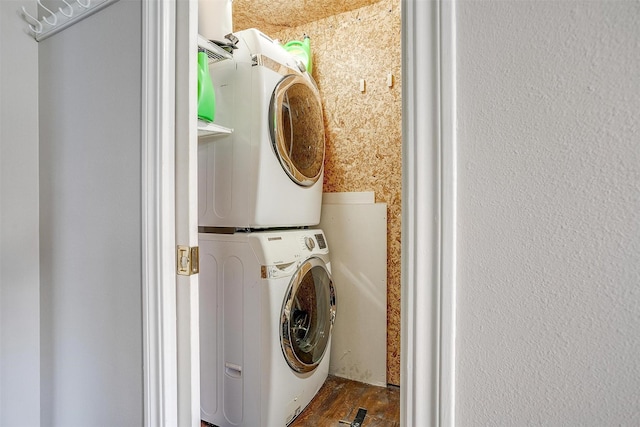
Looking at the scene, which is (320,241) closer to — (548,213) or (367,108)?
(367,108)

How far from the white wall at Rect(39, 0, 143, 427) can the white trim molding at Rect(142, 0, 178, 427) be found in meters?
0.06

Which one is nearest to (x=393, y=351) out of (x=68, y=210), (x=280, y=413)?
(x=280, y=413)

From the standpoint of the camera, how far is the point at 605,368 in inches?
18.8

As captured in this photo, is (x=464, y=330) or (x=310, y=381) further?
(x=310, y=381)

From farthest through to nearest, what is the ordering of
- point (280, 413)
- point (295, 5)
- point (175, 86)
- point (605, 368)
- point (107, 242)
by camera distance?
1. point (295, 5)
2. point (280, 413)
3. point (107, 242)
4. point (175, 86)
5. point (605, 368)

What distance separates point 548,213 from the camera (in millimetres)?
510

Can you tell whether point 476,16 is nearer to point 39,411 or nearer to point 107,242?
point 107,242

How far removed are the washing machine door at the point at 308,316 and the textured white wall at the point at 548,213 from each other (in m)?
1.04

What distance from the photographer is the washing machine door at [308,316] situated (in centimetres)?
152

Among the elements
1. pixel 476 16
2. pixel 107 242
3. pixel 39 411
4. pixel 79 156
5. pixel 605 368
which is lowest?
pixel 39 411

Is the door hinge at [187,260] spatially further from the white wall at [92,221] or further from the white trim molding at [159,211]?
the white wall at [92,221]

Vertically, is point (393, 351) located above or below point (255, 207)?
below

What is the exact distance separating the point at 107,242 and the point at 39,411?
0.84 m

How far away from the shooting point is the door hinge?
92 centimetres
